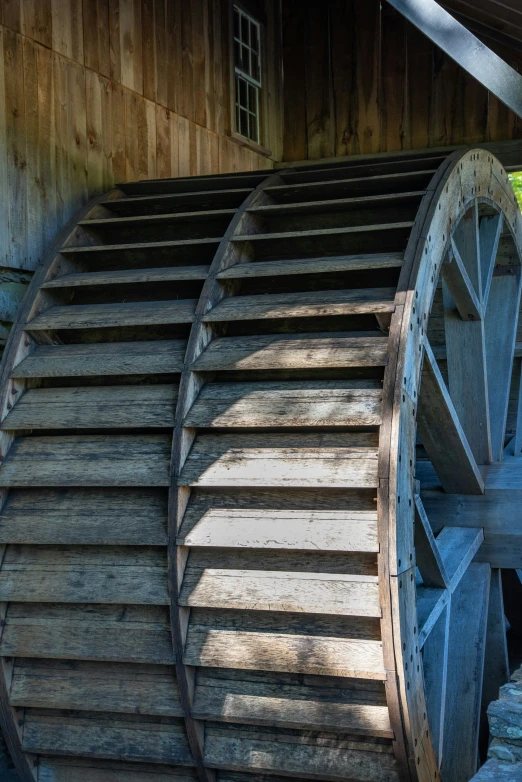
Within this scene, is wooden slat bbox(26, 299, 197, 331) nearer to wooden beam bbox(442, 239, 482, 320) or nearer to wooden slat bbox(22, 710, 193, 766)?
wooden beam bbox(442, 239, 482, 320)

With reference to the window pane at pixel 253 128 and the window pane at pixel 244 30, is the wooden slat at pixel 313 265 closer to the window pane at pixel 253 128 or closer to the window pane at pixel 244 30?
the window pane at pixel 253 128

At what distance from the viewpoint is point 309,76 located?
785 centimetres

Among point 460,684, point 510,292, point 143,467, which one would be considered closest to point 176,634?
point 143,467

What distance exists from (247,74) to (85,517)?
187 inches

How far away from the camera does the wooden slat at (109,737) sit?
3537 mm

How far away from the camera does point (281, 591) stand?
3336 millimetres

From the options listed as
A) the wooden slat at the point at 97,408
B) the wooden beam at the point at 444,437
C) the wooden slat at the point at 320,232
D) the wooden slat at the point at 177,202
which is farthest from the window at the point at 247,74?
the wooden slat at the point at 97,408

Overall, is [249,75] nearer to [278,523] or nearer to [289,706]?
[278,523]

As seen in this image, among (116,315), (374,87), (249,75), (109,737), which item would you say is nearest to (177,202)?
(116,315)

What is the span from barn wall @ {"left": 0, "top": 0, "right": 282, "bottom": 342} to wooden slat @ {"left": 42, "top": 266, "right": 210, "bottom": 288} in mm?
340

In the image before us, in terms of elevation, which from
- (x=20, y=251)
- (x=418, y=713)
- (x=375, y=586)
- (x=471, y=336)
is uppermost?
(x=20, y=251)

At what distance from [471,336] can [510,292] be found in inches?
36.5

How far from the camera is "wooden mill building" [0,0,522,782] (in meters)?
3.34

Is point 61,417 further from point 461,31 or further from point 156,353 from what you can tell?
point 461,31
